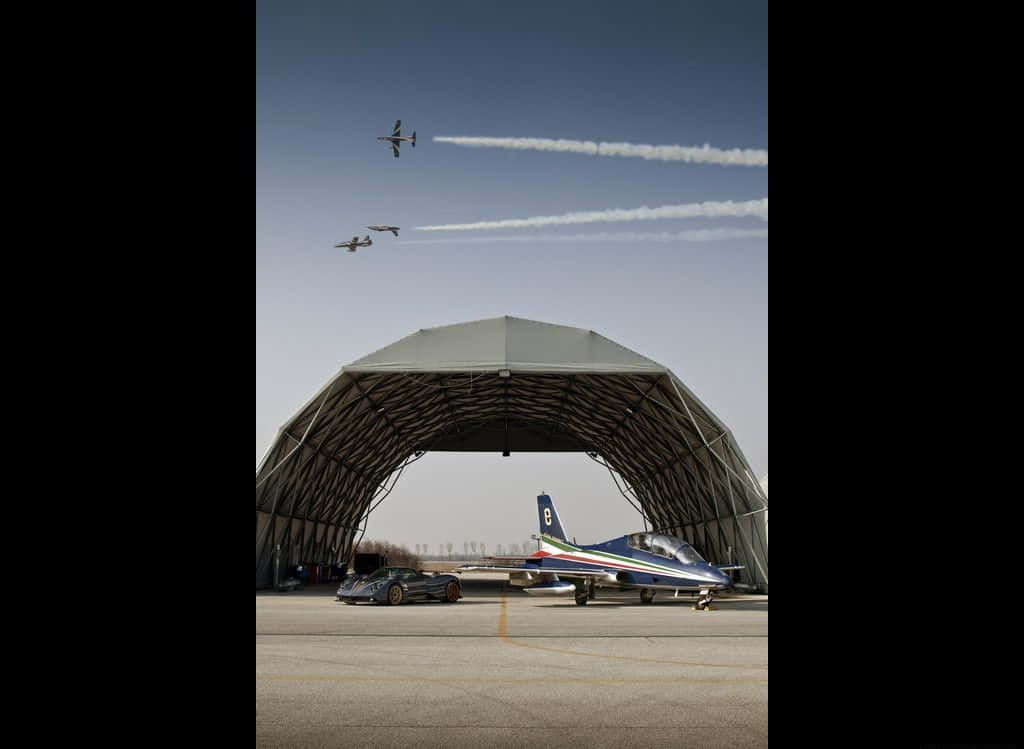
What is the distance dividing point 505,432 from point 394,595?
23.3 metres

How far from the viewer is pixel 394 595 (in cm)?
2608

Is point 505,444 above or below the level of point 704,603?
above

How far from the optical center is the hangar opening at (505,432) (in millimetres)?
29562

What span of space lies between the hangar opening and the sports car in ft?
14.2

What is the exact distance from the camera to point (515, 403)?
43.3m

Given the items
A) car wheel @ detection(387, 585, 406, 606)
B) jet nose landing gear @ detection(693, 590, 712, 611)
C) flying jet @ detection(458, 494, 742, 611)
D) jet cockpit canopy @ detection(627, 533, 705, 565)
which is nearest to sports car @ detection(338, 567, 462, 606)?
car wheel @ detection(387, 585, 406, 606)

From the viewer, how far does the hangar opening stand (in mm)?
29562

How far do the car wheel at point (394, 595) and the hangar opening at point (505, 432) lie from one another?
512cm

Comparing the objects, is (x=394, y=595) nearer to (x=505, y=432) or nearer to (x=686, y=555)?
(x=686, y=555)

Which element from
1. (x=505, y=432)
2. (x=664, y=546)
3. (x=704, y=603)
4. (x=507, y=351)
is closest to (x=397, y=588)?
(x=664, y=546)
